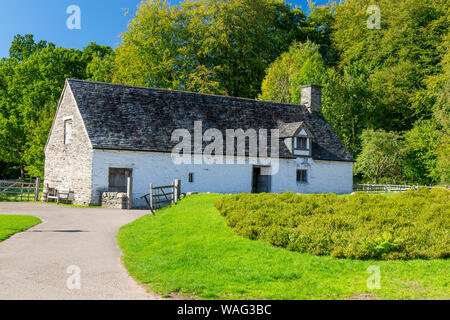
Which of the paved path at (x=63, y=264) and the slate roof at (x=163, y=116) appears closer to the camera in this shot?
the paved path at (x=63, y=264)

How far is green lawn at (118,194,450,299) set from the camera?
26.8 ft

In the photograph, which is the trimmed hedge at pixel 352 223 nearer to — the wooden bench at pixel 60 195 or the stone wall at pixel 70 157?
the stone wall at pixel 70 157

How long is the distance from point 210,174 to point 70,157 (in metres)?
9.56

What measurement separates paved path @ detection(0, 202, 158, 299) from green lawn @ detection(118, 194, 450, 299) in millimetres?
516

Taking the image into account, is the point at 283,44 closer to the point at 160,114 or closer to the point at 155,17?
the point at 155,17

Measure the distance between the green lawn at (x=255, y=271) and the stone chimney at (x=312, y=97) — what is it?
82.3 feet

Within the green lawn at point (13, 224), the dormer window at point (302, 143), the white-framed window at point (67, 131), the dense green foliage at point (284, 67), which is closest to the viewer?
the green lawn at point (13, 224)

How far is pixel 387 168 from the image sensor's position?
1655 inches

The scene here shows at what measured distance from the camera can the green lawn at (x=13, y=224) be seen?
1411cm

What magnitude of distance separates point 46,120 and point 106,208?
2065cm

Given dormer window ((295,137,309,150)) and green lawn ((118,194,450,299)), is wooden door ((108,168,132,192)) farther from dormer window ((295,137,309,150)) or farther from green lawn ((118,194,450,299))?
green lawn ((118,194,450,299))

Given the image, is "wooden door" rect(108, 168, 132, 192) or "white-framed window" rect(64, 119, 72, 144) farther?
"white-framed window" rect(64, 119, 72, 144)

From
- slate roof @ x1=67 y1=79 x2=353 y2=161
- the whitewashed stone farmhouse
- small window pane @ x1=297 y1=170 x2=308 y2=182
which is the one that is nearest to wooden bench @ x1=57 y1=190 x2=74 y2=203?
the whitewashed stone farmhouse

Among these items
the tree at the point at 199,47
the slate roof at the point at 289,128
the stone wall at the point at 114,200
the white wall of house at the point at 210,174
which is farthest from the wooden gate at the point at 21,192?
the tree at the point at 199,47
